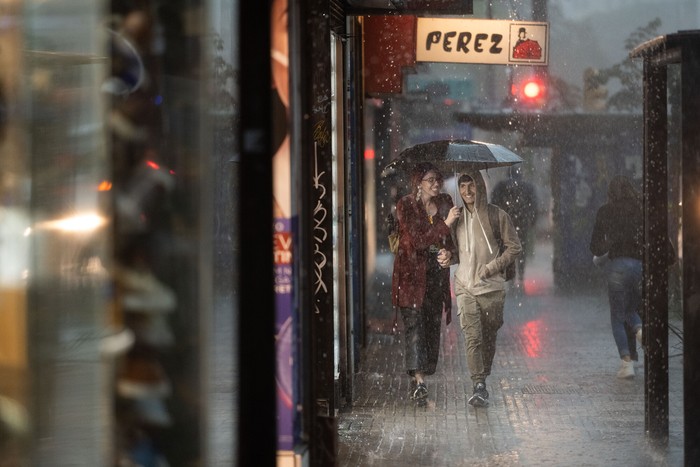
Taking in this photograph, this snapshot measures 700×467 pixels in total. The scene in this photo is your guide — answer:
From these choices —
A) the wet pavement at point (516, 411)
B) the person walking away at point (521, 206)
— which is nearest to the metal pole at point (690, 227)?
the wet pavement at point (516, 411)

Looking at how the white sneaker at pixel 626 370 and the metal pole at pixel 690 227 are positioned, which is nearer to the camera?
the metal pole at pixel 690 227

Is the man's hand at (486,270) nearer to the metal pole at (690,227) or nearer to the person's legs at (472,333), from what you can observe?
the person's legs at (472,333)

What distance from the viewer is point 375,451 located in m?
7.14

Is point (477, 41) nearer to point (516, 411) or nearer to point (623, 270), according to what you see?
point (623, 270)

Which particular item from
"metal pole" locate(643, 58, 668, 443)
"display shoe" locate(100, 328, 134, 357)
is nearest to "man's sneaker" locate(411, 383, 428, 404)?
"metal pole" locate(643, 58, 668, 443)

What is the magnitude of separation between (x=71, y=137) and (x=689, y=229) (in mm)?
4026

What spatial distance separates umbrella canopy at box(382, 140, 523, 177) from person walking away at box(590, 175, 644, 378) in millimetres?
1092

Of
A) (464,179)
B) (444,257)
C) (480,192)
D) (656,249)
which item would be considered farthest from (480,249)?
(656,249)

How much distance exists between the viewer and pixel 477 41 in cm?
970

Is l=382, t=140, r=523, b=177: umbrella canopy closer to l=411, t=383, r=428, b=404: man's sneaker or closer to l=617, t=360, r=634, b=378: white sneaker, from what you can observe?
l=411, t=383, r=428, b=404: man's sneaker

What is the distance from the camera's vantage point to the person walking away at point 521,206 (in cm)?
1603

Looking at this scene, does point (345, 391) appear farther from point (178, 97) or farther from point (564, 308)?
point (564, 308)

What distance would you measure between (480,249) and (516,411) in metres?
1.38

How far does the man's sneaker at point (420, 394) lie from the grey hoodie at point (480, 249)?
0.85 metres
